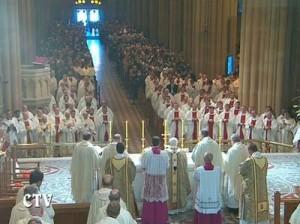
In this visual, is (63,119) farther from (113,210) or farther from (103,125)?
(113,210)

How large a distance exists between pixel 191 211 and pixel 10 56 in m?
9.49

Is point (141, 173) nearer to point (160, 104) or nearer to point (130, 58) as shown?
point (160, 104)

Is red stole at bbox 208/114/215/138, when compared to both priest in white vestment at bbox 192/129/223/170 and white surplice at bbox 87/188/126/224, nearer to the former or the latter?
priest in white vestment at bbox 192/129/223/170

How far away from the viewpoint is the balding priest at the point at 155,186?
12273mm

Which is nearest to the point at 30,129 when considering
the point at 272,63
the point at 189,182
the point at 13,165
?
the point at 13,165

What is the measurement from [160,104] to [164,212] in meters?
9.53

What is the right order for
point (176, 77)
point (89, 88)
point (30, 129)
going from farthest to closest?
point (176, 77) < point (89, 88) < point (30, 129)

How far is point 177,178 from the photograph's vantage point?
1309 centimetres

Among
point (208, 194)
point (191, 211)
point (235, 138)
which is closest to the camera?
point (208, 194)

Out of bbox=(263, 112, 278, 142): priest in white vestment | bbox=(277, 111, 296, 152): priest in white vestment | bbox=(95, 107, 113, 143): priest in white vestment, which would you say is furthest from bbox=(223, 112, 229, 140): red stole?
bbox=(95, 107, 113, 143): priest in white vestment

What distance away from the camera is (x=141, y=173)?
13.4 metres

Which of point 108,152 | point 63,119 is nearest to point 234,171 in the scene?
point 108,152

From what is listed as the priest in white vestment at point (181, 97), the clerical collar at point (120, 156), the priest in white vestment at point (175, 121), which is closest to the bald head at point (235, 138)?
the clerical collar at point (120, 156)

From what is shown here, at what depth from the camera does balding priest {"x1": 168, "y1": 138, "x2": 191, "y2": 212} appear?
42.8 ft
